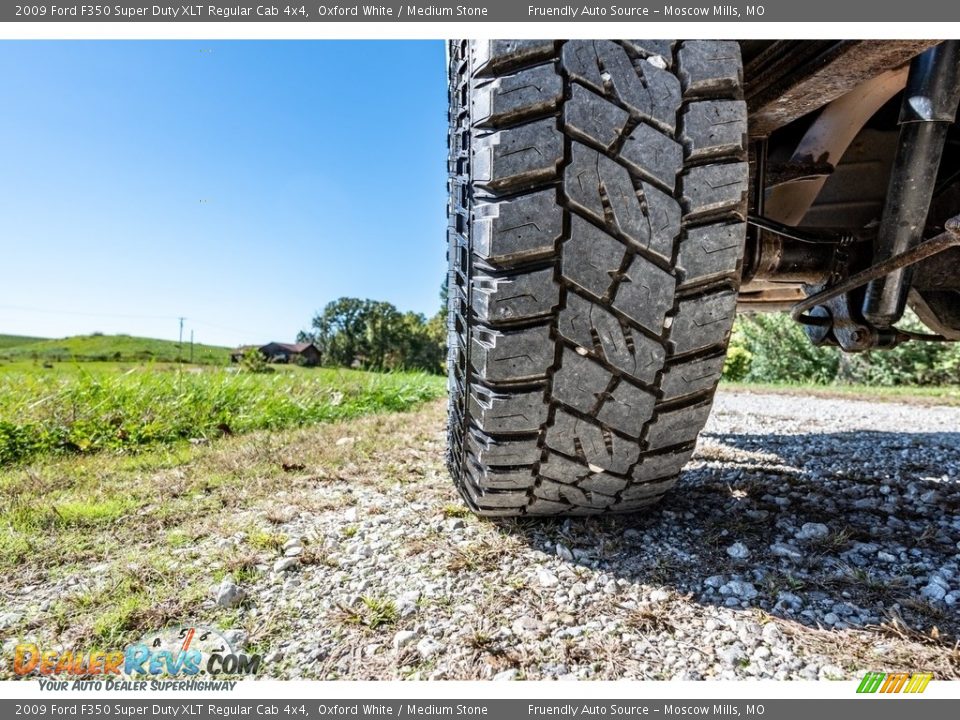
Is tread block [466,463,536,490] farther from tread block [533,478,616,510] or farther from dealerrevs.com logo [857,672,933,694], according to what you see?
dealerrevs.com logo [857,672,933,694]

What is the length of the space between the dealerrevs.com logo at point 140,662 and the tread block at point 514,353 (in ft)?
2.47

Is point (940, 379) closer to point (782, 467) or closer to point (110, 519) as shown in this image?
point (782, 467)

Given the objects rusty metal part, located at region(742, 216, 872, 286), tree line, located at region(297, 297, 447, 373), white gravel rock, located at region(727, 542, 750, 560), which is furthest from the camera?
tree line, located at region(297, 297, 447, 373)

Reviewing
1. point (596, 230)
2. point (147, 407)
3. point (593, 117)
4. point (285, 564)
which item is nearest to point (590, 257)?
point (596, 230)

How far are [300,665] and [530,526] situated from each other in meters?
0.72

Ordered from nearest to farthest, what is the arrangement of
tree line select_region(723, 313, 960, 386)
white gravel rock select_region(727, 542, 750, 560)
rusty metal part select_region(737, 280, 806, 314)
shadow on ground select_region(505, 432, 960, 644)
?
shadow on ground select_region(505, 432, 960, 644) → white gravel rock select_region(727, 542, 750, 560) → rusty metal part select_region(737, 280, 806, 314) → tree line select_region(723, 313, 960, 386)

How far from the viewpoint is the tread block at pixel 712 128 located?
1.04 m

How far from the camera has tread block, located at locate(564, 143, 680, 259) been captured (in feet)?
3.40

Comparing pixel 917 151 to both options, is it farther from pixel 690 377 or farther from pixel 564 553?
pixel 564 553

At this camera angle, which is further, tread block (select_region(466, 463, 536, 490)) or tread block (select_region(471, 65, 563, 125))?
tread block (select_region(466, 463, 536, 490))

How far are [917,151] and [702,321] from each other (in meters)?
0.72

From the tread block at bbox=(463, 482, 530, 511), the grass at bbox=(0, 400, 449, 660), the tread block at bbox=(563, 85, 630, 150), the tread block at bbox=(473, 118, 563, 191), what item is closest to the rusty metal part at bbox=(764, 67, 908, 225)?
the tread block at bbox=(563, 85, 630, 150)

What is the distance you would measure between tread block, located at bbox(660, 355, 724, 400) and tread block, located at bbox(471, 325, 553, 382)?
287mm

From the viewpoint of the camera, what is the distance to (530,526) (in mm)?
1521
